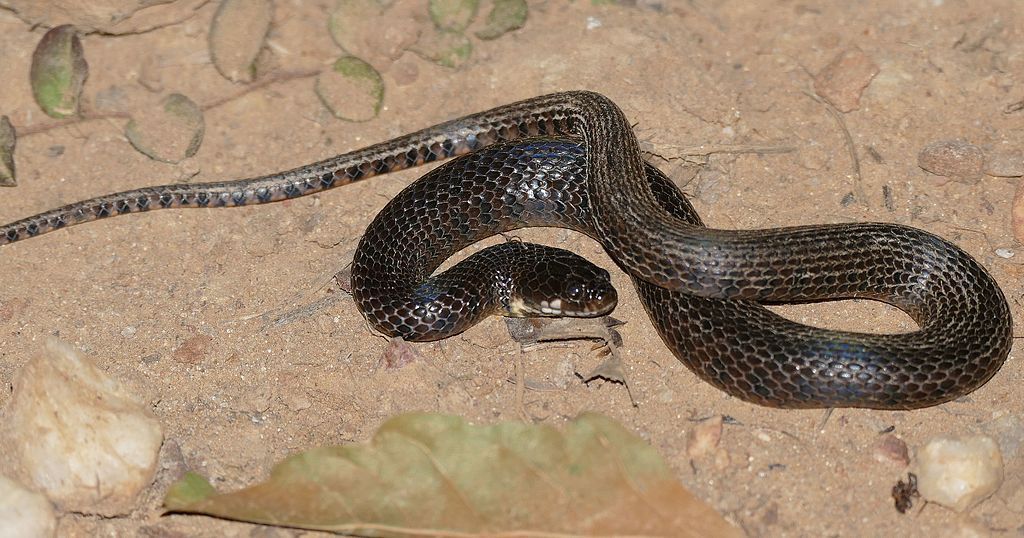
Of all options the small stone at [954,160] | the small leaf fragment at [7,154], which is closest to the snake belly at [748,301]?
the small stone at [954,160]

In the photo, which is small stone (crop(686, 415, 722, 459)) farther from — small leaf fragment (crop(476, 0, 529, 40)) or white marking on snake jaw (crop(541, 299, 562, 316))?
small leaf fragment (crop(476, 0, 529, 40))

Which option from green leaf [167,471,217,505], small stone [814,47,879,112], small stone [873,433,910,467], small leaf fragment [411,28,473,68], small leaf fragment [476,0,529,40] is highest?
small leaf fragment [476,0,529,40]

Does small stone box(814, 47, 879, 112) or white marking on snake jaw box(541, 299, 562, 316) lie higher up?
small stone box(814, 47, 879, 112)

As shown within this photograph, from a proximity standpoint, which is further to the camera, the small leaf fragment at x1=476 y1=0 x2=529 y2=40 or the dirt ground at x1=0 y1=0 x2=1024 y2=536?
the small leaf fragment at x1=476 y1=0 x2=529 y2=40

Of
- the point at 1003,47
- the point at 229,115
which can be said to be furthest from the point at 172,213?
Result: the point at 1003,47

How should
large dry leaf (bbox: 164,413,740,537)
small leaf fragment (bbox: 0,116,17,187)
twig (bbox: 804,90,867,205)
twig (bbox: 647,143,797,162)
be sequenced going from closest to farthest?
large dry leaf (bbox: 164,413,740,537), twig (bbox: 804,90,867,205), twig (bbox: 647,143,797,162), small leaf fragment (bbox: 0,116,17,187)

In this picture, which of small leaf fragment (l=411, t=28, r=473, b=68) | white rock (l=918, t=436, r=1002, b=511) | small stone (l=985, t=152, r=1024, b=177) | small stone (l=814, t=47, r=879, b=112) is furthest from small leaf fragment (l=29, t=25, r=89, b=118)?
small stone (l=985, t=152, r=1024, b=177)

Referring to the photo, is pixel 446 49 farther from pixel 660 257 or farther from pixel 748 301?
pixel 748 301
